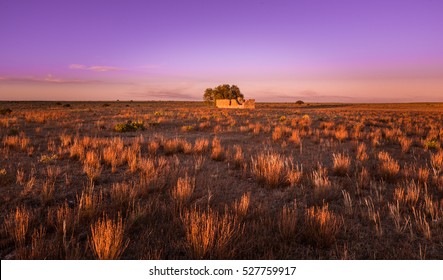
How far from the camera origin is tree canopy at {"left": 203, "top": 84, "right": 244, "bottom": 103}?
63.5m

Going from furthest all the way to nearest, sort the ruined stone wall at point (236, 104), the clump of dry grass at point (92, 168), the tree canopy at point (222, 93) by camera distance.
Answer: the tree canopy at point (222, 93) → the ruined stone wall at point (236, 104) → the clump of dry grass at point (92, 168)

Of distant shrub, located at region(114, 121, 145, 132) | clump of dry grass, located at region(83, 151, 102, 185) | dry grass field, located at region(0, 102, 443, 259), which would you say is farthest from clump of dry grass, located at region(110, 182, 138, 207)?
distant shrub, located at region(114, 121, 145, 132)

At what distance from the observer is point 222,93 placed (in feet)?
210

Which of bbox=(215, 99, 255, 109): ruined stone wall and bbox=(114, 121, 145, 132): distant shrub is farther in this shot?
bbox=(215, 99, 255, 109): ruined stone wall

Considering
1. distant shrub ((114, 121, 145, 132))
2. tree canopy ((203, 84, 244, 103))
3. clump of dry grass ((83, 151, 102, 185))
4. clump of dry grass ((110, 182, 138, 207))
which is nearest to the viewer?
clump of dry grass ((110, 182, 138, 207))

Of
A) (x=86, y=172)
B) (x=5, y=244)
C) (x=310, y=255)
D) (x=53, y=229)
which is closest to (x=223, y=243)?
(x=310, y=255)

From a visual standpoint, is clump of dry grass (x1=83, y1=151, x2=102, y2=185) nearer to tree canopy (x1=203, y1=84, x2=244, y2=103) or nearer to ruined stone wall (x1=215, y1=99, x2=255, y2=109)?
ruined stone wall (x1=215, y1=99, x2=255, y2=109)

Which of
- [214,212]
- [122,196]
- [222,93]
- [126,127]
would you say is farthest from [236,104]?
[214,212]

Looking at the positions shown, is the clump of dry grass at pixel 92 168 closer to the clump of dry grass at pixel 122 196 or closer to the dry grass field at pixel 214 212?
the dry grass field at pixel 214 212

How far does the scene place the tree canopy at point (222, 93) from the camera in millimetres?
63500

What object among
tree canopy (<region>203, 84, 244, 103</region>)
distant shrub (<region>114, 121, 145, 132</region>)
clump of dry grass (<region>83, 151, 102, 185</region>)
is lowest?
clump of dry grass (<region>83, 151, 102, 185</region>)

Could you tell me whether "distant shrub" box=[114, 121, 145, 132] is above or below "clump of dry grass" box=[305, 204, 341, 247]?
above

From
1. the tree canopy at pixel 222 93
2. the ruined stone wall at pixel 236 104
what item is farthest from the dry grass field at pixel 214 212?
the tree canopy at pixel 222 93

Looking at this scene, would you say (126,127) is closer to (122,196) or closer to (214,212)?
(122,196)
